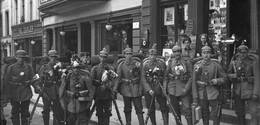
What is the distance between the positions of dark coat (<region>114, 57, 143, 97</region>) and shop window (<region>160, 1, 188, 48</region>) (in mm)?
3980

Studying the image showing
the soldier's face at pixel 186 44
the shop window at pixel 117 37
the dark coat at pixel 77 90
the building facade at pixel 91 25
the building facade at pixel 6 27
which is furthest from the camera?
the building facade at pixel 6 27

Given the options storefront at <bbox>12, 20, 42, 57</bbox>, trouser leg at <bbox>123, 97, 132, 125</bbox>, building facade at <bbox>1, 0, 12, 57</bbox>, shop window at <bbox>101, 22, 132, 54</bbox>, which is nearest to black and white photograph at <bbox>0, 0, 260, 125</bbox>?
trouser leg at <bbox>123, 97, 132, 125</bbox>

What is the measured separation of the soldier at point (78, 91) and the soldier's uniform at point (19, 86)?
139 centimetres

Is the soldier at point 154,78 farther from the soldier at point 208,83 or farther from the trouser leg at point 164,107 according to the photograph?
the soldier at point 208,83

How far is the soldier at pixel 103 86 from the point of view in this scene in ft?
29.5

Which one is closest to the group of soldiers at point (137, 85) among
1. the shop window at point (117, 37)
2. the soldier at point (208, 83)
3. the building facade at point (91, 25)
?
the soldier at point (208, 83)

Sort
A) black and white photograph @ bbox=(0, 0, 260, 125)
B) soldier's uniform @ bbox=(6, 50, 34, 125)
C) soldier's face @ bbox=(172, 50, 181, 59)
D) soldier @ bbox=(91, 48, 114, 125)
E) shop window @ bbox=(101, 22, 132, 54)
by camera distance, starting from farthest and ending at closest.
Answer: shop window @ bbox=(101, 22, 132, 54) → soldier's uniform @ bbox=(6, 50, 34, 125) → soldier @ bbox=(91, 48, 114, 125) → soldier's face @ bbox=(172, 50, 181, 59) → black and white photograph @ bbox=(0, 0, 260, 125)

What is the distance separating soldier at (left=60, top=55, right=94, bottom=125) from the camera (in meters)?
8.36

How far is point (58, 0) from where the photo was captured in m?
21.7

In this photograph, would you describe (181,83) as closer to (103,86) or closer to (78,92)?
(103,86)

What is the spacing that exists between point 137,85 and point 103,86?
31.5 inches

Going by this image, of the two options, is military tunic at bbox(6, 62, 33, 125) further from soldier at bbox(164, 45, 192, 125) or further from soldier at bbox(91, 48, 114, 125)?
soldier at bbox(164, 45, 192, 125)

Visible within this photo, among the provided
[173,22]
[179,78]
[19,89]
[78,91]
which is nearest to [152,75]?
[179,78]

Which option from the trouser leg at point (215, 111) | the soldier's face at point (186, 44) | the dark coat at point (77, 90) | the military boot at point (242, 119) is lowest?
the military boot at point (242, 119)
